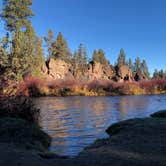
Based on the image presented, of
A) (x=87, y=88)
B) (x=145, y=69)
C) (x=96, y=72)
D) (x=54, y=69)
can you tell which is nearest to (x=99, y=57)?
(x=96, y=72)

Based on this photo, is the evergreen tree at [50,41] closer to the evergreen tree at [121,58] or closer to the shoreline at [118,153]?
the evergreen tree at [121,58]

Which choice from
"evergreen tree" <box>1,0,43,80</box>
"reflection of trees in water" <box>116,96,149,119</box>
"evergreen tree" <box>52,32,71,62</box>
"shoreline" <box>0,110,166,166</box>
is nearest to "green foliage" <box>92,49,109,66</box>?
"evergreen tree" <box>52,32,71,62</box>

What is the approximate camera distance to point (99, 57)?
93188mm

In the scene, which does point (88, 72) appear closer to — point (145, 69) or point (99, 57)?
point (99, 57)

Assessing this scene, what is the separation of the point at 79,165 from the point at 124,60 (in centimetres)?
10097

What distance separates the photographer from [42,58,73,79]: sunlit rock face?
217 ft

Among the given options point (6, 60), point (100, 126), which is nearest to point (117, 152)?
point (100, 126)

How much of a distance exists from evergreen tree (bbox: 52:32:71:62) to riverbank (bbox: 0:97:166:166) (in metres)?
65.3

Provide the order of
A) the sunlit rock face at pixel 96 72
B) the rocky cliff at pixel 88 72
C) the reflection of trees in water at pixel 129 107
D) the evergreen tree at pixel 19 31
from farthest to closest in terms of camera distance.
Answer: the sunlit rock face at pixel 96 72 → the rocky cliff at pixel 88 72 → the evergreen tree at pixel 19 31 → the reflection of trees in water at pixel 129 107

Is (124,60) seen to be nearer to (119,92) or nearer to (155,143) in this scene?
(119,92)

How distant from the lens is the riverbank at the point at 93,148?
5.09 m

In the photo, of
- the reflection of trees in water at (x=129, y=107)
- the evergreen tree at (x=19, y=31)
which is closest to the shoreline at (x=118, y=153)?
the reflection of trees in water at (x=129, y=107)

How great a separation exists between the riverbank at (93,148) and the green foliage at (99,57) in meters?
81.7

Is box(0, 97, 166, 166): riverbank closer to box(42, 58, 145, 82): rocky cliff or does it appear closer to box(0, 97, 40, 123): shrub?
box(0, 97, 40, 123): shrub
